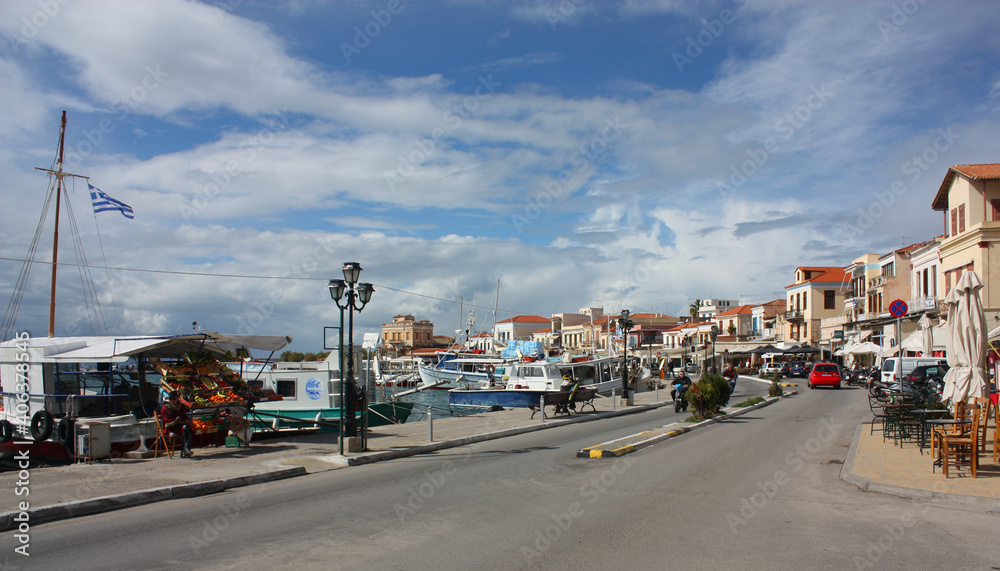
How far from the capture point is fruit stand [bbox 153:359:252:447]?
14.5 meters

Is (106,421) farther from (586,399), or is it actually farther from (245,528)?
(586,399)

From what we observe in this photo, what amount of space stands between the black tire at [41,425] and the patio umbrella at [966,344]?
17.8 m

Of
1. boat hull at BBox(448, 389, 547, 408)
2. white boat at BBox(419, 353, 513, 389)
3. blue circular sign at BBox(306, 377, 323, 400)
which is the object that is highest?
blue circular sign at BBox(306, 377, 323, 400)

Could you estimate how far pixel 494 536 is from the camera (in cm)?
720

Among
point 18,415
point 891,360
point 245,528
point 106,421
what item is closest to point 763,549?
point 245,528

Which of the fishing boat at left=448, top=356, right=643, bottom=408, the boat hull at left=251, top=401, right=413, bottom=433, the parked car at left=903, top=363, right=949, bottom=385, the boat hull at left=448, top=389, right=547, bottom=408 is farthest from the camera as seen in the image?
the fishing boat at left=448, top=356, right=643, bottom=408

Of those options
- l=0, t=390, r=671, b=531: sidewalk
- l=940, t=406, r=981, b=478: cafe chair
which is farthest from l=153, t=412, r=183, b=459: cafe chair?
l=940, t=406, r=981, b=478: cafe chair

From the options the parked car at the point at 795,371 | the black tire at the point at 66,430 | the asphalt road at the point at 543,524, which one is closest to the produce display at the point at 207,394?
the black tire at the point at 66,430

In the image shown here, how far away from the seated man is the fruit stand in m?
0.20

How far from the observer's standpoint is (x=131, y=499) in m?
9.55

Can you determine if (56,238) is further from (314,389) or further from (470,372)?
(470,372)

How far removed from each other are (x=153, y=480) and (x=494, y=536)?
6679 mm

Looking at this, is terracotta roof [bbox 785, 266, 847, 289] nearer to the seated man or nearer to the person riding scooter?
the person riding scooter

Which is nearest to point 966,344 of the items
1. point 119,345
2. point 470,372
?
point 119,345
